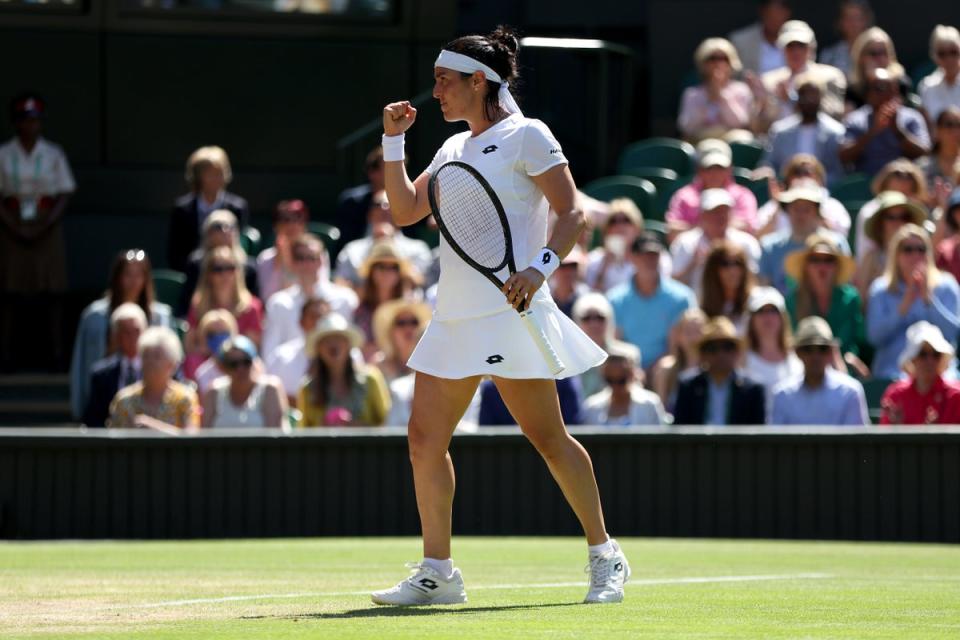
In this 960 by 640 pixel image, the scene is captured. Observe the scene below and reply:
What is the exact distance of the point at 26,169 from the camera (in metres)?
14.2

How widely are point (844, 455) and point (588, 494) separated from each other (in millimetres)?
4838

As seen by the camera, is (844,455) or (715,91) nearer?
(844,455)

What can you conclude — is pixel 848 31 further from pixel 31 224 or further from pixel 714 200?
pixel 31 224

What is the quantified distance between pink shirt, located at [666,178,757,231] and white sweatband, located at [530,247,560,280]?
753cm

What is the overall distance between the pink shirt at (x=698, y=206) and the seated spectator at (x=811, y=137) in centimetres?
81

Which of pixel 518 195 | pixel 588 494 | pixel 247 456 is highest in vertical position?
pixel 518 195

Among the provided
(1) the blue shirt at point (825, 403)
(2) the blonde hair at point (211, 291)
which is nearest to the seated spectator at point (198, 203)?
(2) the blonde hair at point (211, 291)

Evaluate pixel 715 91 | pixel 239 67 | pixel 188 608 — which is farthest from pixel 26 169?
pixel 188 608

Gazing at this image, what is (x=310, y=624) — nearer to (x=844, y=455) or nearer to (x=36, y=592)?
(x=36, y=592)

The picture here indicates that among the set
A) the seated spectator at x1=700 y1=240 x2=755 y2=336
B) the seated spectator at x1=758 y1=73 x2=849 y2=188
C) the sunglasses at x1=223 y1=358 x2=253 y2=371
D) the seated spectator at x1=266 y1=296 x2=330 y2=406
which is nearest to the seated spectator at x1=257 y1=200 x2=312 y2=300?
the seated spectator at x1=266 y1=296 x2=330 y2=406

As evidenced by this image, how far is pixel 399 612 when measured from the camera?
19.0 ft

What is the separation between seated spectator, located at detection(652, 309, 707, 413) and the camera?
451 inches

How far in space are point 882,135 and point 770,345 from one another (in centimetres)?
337

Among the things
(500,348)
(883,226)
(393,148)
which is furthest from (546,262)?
(883,226)
